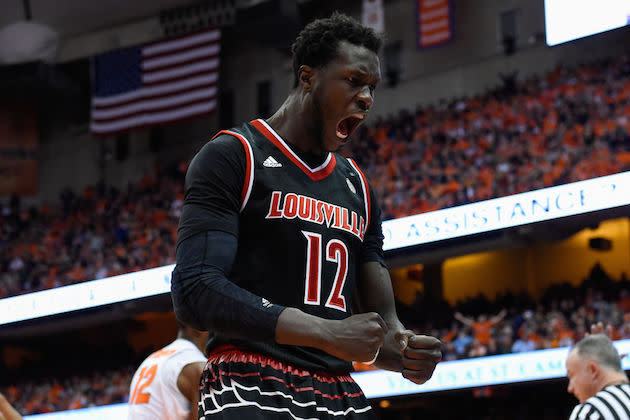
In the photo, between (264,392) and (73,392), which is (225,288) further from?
(73,392)

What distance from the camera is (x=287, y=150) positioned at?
2.09m

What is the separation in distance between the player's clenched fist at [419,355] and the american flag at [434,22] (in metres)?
14.6

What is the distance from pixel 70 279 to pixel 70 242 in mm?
1963

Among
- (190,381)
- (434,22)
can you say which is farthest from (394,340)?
(434,22)

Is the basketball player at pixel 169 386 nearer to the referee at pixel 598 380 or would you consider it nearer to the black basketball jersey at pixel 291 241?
the referee at pixel 598 380

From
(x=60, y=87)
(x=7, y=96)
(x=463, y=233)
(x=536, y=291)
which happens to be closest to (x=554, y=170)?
(x=463, y=233)

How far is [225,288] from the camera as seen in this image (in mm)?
1809

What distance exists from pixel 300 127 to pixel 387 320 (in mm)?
545

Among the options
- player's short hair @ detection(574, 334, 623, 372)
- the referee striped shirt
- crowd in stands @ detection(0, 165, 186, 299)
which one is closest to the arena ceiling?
crowd in stands @ detection(0, 165, 186, 299)

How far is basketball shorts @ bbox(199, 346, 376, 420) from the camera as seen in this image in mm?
1859

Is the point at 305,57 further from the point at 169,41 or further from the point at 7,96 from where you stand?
the point at 7,96

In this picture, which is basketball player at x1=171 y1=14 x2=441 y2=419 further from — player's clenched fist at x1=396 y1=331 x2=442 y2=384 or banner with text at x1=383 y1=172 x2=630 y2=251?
banner with text at x1=383 y1=172 x2=630 y2=251

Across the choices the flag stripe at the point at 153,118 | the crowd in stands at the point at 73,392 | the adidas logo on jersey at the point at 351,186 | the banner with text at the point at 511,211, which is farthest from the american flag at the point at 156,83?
the adidas logo on jersey at the point at 351,186

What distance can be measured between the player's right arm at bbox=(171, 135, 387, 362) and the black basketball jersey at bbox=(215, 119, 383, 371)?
0.06m
